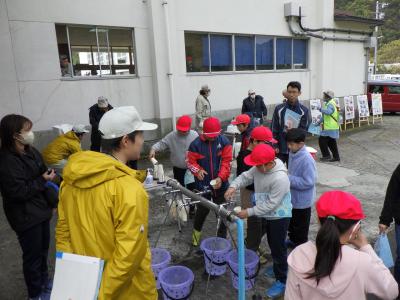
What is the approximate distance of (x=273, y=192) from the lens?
122 inches

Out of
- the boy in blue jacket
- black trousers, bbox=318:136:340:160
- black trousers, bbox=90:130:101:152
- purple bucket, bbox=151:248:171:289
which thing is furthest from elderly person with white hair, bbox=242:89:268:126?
purple bucket, bbox=151:248:171:289

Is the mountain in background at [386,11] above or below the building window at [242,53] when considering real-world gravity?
above

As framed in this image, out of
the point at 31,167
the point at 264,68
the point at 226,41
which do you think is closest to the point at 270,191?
the point at 31,167

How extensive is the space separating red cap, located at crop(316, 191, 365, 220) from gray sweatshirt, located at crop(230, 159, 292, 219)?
1.26m

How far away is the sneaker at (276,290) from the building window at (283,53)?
1035 cm

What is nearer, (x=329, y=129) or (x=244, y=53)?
(x=329, y=129)

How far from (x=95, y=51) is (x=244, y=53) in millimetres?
5147

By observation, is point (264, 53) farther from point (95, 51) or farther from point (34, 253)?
point (34, 253)

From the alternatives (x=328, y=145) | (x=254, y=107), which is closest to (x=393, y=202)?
(x=328, y=145)

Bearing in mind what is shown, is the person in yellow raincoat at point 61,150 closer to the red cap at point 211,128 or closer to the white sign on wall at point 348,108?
the red cap at point 211,128

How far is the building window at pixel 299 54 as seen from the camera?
13.1 meters

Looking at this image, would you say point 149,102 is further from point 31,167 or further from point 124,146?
point 124,146

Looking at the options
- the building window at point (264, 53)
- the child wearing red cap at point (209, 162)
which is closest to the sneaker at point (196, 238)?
the child wearing red cap at point (209, 162)

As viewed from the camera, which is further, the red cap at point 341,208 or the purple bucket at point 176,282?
the purple bucket at point 176,282
